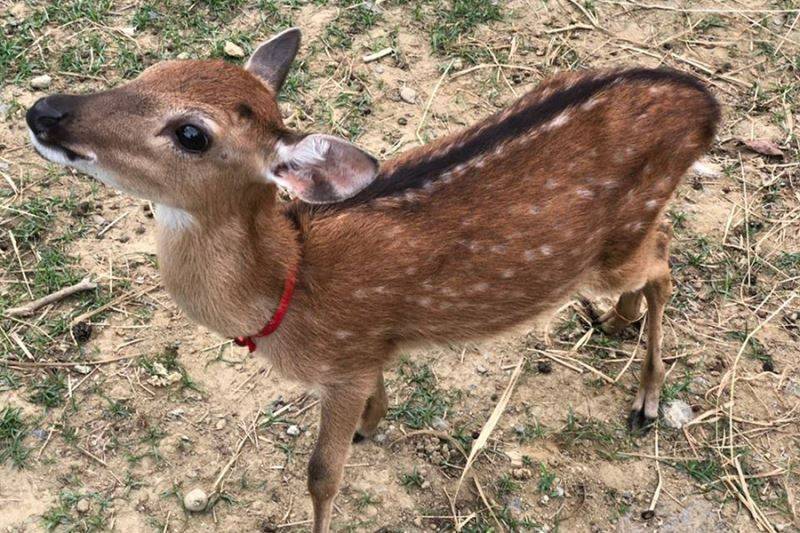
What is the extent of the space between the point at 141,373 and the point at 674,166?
2.53 metres

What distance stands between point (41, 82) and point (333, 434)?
2.93 meters

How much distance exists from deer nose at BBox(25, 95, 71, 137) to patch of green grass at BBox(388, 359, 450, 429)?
2.07 meters

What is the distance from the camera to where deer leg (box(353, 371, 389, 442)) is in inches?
157

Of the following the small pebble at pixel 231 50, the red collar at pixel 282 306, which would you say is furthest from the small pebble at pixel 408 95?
the red collar at pixel 282 306

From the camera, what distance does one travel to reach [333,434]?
357 cm

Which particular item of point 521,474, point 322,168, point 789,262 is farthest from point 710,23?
point 322,168

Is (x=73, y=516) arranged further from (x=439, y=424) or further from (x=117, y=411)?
(x=439, y=424)

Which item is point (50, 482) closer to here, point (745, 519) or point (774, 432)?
point (745, 519)

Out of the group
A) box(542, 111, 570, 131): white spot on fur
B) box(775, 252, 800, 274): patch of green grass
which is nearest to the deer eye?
box(542, 111, 570, 131): white spot on fur

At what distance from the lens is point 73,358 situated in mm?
4219

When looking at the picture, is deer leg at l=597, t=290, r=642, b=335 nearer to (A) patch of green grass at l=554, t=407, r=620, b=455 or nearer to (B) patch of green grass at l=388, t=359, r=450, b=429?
(A) patch of green grass at l=554, t=407, r=620, b=455

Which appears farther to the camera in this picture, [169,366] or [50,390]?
[169,366]

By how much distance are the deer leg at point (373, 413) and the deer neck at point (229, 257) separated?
0.82 metres

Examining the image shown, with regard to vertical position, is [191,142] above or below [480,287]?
above
